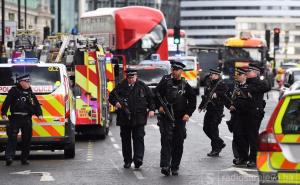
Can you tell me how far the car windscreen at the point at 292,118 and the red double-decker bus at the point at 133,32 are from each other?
31.3 metres

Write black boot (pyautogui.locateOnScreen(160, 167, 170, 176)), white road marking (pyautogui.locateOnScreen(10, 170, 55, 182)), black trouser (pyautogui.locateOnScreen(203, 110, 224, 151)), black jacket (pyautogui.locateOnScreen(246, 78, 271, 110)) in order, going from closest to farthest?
1. white road marking (pyautogui.locateOnScreen(10, 170, 55, 182))
2. black boot (pyautogui.locateOnScreen(160, 167, 170, 176))
3. black jacket (pyautogui.locateOnScreen(246, 78, 271, 110))
4. black trouser (pyautogui.locateOnScreen(203, 110, 224, 151))

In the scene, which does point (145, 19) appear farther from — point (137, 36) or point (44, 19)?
point (44, 19)

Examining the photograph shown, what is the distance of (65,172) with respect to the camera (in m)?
16.5

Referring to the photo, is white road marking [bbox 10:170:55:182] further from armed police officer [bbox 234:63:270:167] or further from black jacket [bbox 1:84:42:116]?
armed police officer [bbox 234:63:270:167]

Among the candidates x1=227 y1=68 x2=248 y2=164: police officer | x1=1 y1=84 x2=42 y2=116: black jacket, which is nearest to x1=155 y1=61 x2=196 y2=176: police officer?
x1=227 y1=68 x2=248 y2=164: police officer

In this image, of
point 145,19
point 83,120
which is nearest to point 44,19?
point 145,19

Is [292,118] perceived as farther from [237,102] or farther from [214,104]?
[214,104]

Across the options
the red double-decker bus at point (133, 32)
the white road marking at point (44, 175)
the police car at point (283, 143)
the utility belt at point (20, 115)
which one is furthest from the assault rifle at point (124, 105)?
the red double-decker bus at point (133, 32)

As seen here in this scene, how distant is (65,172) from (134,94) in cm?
174

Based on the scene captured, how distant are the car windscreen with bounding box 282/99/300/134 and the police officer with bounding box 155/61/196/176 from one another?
5037 mm

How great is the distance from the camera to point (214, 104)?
19297mm

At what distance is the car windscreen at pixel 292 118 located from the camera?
1087 centimetres

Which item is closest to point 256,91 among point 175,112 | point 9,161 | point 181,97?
point 181,97

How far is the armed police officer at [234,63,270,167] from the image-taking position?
17.0m
